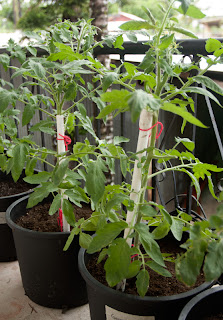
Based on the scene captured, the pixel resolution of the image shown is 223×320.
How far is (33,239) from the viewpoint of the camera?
50.8 inches

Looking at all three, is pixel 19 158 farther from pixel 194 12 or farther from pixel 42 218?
pixel 194 12

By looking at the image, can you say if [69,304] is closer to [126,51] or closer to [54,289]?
[54,289]

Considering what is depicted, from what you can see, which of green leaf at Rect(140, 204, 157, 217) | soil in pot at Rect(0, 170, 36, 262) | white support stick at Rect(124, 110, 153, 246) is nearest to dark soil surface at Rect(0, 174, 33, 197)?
soil in pot at Rect(0, 170, 36, 262)

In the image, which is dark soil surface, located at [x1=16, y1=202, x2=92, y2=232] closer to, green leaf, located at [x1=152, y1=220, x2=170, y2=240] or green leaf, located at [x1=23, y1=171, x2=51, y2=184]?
green leaf, located at [x1=23, y1=171, x2=51, y2=184]

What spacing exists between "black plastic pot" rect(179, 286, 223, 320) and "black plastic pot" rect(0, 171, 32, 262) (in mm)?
1055

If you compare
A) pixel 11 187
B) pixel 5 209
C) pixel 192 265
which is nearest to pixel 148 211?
pixel 192 265

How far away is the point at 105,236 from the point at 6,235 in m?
1.01

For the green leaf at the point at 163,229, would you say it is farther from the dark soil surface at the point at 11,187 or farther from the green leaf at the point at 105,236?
the dark soil surface at the point at 11,187

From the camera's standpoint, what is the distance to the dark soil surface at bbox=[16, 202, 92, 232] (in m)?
1.41

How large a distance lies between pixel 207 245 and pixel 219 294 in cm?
29

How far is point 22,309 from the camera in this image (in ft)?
4.65

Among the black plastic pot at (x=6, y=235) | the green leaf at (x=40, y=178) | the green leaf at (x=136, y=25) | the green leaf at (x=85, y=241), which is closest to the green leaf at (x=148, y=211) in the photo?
the green leaf at (x=85, y=241)

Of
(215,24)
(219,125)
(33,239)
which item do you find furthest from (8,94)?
(215,24)

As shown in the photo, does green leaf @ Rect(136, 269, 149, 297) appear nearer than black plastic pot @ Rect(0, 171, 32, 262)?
Yes
